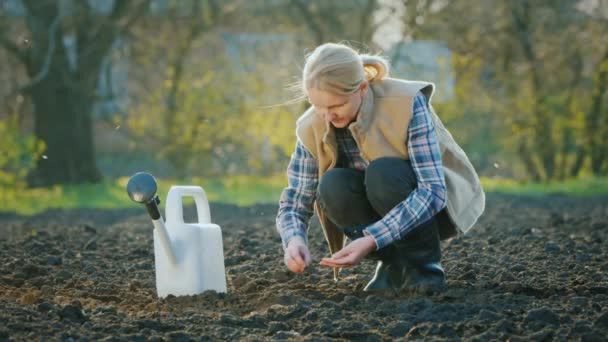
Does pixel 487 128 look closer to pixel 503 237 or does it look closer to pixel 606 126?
pixel 606 126

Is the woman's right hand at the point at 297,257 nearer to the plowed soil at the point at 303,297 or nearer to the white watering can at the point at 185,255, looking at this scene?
the plowed soil at the point at 303,297

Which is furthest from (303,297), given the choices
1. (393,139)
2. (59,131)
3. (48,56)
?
(59,131)

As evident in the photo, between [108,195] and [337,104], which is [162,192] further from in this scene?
[337,104]

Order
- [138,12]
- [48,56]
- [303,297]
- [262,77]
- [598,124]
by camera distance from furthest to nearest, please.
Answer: [262,77] → [598,124] → [138,12] → [48,56] → [303,297]

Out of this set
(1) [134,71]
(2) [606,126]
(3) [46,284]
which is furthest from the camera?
(1) [134,71]

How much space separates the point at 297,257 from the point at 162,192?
8.77 meters

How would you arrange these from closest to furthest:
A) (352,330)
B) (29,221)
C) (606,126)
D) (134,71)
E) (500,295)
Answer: (352,330)
(500,295)
(29,221)
(606,126)
(134,71)

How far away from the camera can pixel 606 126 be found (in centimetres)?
1449

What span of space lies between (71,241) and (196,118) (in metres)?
8.74

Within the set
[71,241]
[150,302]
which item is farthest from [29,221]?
[150,302]

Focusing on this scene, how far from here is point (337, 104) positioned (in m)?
3.34

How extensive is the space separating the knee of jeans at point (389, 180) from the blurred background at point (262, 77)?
8.61 metres

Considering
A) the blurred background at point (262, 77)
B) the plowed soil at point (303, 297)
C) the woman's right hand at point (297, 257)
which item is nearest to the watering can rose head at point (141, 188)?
the plowed soil at point (303, 297)

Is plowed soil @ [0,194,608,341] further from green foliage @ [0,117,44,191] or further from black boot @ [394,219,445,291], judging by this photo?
green foliage @ [0,117,44,191]
